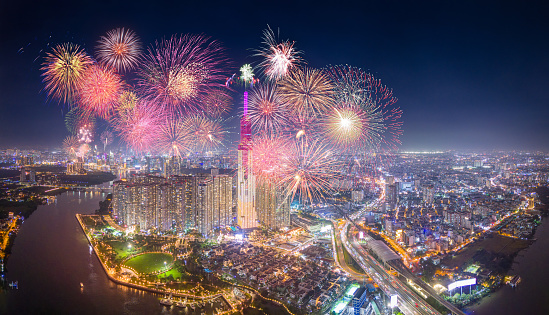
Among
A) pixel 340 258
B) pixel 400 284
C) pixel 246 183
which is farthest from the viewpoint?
pixel 246 183

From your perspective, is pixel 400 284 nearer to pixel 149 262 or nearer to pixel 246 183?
pixel 246 183

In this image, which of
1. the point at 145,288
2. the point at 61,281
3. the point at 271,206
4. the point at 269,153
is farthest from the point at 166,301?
the point at 271,206

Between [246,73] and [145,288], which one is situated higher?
[246,73]

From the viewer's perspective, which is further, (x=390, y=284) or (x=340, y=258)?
(x=340, y=258)

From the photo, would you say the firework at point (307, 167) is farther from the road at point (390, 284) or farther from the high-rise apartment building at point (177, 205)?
the high-rise apartment building at point (177, 205)

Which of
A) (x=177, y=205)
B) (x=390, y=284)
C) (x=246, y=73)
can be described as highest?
(x=246, y=73)

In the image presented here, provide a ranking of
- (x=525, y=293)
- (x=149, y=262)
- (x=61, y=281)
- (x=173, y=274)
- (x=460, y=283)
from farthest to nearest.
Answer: (x=149, y=262), (x=173, y=274), (x=61, y=281), (x=525, y=293), (x=460, y=283)

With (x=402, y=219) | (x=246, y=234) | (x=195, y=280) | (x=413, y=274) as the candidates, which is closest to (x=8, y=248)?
(x=195, y=280)
